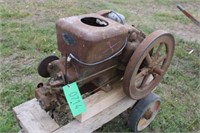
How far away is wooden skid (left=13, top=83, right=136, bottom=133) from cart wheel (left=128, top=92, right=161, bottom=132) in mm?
120

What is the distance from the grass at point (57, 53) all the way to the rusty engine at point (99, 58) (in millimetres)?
476

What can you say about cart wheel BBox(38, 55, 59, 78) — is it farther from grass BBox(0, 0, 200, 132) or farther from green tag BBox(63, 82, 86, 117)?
grass BBox(0, 0, 200, 132)

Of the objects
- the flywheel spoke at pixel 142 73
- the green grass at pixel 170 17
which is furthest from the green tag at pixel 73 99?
the green grass at pixel 170 17

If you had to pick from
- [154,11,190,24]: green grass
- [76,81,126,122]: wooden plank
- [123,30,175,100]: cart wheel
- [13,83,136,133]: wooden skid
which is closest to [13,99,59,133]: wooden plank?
[13,83,136,133]: wooden skid

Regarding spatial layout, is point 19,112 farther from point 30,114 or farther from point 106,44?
point 106,44

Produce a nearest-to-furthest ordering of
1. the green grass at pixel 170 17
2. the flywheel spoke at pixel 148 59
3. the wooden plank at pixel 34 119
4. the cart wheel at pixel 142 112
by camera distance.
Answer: the wooden plank at pixel 34 119 < the flywheel spoke at pixel 148 59 < the cart wheel at pixel 142 112 < the green grass at pixel 170 17

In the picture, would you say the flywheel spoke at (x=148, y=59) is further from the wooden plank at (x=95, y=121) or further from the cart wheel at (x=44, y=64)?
the cart wheel at (x=44, y=64)

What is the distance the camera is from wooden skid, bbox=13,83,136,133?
57.7 inches

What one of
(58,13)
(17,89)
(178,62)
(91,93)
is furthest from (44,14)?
(91,93)

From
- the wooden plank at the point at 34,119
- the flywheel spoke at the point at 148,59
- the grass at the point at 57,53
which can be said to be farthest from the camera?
the grass at the point at 57,53

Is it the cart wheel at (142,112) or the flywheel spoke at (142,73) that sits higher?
the flywheel spoke at (142,73)

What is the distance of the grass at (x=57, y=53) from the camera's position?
6.66 ft

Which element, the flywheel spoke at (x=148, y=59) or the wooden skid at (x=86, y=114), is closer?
the wooden skid at (x=86, y=114)

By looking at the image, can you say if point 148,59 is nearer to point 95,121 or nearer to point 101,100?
point 101,100
